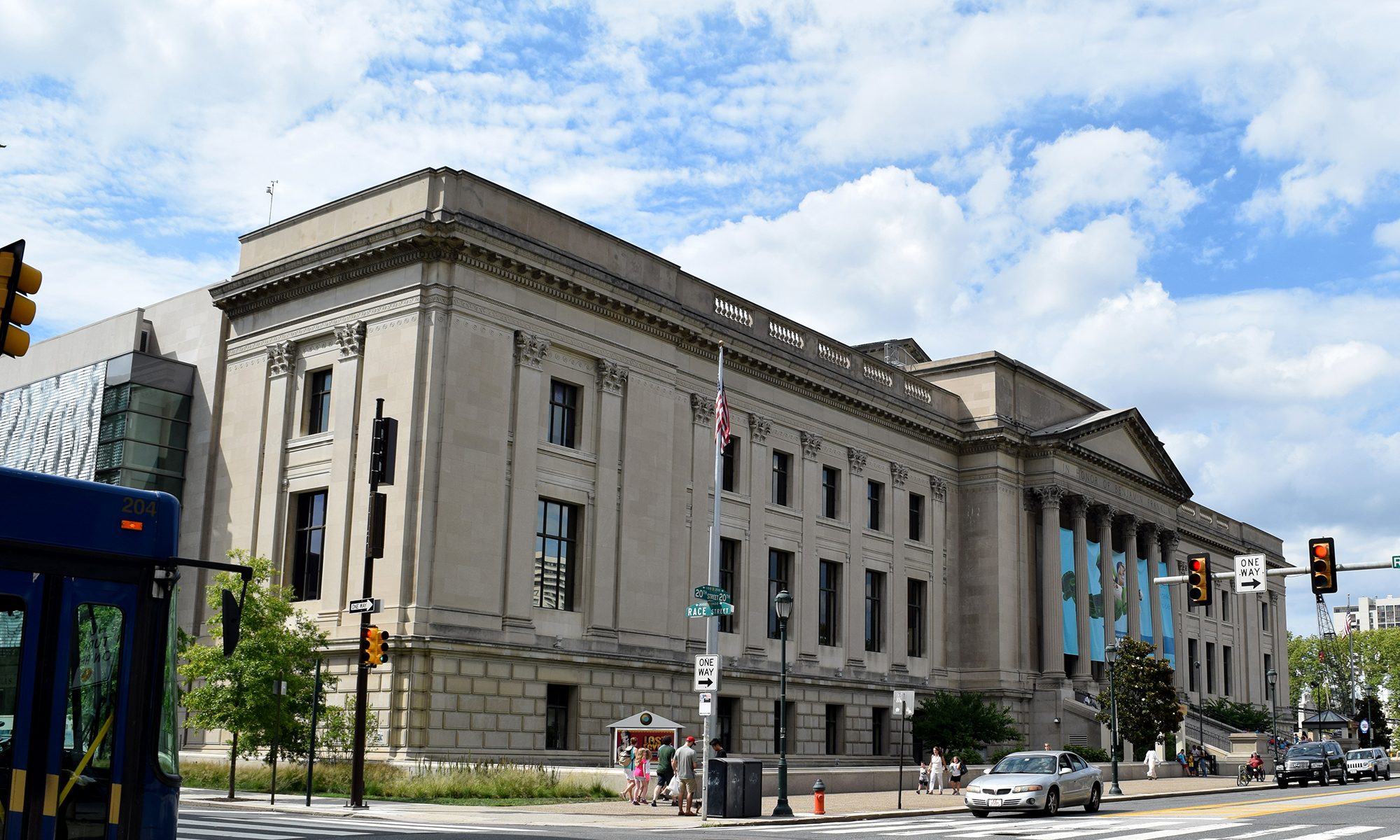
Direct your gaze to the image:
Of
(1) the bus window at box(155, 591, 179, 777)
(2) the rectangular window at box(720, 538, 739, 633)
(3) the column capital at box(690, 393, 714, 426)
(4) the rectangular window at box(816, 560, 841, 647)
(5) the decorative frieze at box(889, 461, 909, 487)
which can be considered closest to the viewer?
(1) the bus window at box(155, 591, 179, 777)

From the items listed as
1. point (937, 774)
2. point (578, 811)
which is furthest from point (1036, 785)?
point (937, 774)

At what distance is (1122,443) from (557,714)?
1614 inches

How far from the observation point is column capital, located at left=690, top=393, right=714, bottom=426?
4666 centimetres

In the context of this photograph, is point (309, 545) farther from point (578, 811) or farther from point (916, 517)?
point (916, 517)

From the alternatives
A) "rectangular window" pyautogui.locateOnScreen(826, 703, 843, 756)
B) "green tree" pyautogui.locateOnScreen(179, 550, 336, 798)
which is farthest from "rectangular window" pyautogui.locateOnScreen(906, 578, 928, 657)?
"green tree" pyautogui.locateOnScreen(179, 550, 336, 798)

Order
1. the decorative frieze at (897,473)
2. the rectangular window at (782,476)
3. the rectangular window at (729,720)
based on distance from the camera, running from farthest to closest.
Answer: the decorative frieze at (897,473), the rectangular window at (782,476), the rectangular window at (729,720)

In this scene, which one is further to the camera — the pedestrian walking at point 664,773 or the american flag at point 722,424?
the american flag at point 722,424

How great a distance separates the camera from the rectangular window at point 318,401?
4128 cm

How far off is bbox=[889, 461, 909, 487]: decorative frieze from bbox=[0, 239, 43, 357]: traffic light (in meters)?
47.4

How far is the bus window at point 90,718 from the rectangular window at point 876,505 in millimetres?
47903

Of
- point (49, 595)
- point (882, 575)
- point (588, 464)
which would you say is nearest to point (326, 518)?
point (588, 464)

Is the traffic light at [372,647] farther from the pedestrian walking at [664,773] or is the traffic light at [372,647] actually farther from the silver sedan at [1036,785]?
the silver sedan at [1036,785]

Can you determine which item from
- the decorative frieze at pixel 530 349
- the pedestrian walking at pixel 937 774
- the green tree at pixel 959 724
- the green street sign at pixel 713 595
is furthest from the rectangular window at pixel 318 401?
the green tree at pixel 959 724

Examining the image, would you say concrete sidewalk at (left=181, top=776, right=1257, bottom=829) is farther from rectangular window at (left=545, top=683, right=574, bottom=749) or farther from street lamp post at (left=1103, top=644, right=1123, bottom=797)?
rectangular window at (left=545, top=683, right=574, bottom=749)
